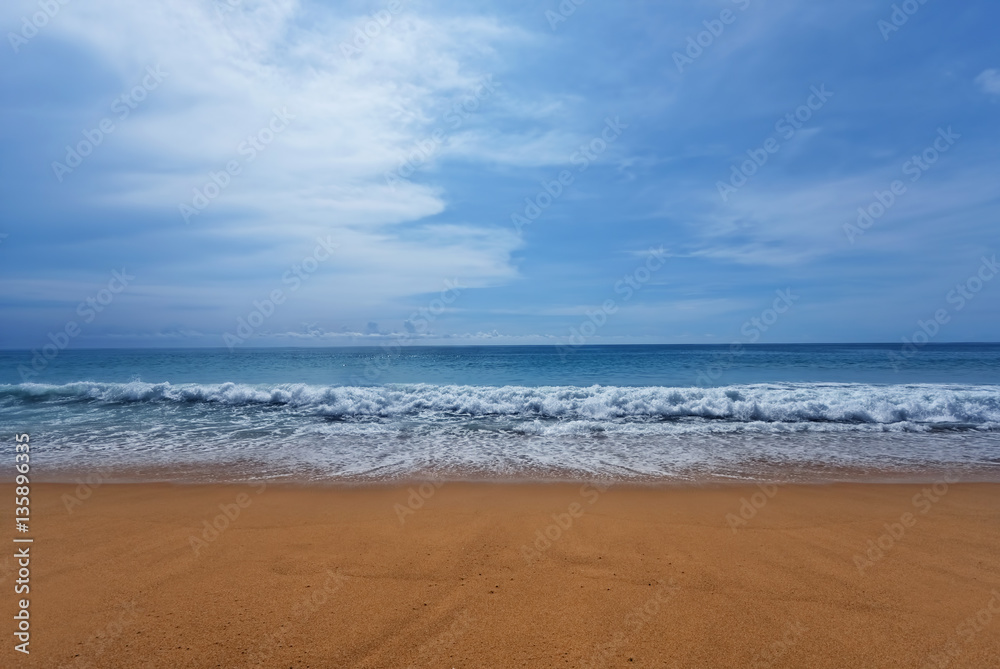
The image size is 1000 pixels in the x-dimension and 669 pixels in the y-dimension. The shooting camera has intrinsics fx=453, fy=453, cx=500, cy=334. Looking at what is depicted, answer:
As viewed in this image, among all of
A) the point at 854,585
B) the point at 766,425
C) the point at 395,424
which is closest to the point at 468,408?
the point at 395,424

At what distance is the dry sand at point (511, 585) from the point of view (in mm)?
3137

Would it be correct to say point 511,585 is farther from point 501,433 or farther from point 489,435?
point 501,433

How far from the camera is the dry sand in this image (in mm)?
3137


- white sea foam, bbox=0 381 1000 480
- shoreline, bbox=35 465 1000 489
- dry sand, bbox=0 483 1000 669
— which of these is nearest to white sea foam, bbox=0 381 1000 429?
white sea foam, bbox=0 381 1000 480

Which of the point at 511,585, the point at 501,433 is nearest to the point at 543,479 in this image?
the point at 511,585

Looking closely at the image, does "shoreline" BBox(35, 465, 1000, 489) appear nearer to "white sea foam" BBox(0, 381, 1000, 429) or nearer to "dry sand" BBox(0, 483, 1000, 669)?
"dry sand" BBox(0, 483, 1000, 669)

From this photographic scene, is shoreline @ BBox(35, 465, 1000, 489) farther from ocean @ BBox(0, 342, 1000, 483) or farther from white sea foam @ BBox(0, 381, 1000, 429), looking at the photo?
white sea foam @ BBox(0, 381, 1000, 429)

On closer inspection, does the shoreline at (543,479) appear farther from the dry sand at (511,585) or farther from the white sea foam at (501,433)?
the dry sand at (511,585)

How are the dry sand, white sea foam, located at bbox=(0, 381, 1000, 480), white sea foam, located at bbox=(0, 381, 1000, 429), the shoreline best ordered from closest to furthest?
the dry sand < the shoreline < white sea foam, located at bbox=(0, 381, 1000, 480) < white sea foam, located at bbox=(0, 381, 1000, 429)

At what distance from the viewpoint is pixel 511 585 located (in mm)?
3896

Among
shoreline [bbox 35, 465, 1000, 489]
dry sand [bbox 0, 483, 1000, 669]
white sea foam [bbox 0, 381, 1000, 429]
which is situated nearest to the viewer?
dry sand [bbox 0, 483, 1000, 669]

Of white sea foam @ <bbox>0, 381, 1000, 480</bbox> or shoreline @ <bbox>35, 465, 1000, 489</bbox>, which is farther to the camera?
white sea foam @ <bbox>0, 381, 1000, 480</bbox>

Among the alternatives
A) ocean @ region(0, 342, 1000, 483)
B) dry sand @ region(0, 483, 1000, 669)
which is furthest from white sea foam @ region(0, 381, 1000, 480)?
dry sand @ region(0, 483, 1000, 669)

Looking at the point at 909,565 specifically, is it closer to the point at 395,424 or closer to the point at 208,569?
the point at 208,569
